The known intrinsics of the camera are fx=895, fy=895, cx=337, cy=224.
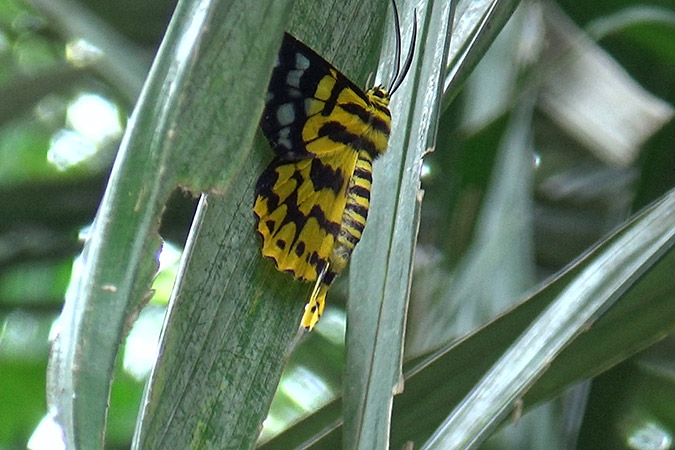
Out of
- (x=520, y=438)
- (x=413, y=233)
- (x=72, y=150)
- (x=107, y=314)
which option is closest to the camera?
(x=107, y=314)

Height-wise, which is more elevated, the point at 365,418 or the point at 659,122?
the point at 659,122

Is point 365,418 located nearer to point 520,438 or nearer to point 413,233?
point 413,233

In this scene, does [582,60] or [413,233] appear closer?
[413,233]

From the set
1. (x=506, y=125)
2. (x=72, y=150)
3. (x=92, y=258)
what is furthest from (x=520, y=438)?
(x=72, y=150)

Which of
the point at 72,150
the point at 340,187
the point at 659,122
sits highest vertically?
the point at 72,150

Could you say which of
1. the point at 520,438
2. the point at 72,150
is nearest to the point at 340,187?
the point at 520,438

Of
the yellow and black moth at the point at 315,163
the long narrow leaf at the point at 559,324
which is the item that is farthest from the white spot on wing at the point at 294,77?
the long narrow leaf at the point at 559,324

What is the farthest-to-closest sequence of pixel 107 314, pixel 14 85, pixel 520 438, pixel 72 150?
pixel 72 150
pixel 14 85
pixel 520 438
pixel 107 314

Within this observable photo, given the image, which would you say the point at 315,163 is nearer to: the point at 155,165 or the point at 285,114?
the point at 285,114
